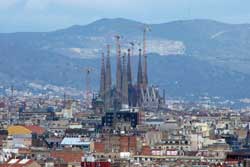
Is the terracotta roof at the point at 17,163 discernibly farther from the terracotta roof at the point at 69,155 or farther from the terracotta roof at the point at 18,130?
the terracotta roof at the point at 18,130

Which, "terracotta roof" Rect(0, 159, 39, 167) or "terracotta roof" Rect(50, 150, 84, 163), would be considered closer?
"terracotta roof" Rect(0, 159, 39, 167)

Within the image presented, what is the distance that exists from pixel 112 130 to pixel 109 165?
55438 mm

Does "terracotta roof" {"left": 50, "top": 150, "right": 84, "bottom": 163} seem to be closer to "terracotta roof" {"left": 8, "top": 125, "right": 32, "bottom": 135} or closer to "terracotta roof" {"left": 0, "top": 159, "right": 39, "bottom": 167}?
"terracotta roof" {"left": 0, "top": 159, "right": 39, "bottom": 167}

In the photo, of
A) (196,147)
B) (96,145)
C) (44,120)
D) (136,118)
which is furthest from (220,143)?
(44,120)

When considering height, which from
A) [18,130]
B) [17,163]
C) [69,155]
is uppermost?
[17,163]

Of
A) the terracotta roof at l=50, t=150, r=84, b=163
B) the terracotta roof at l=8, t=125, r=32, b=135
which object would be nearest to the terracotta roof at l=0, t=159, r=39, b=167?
the terracotta roof at l=50, t=150, r=84, b=163

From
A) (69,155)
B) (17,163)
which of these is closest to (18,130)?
(69,155)

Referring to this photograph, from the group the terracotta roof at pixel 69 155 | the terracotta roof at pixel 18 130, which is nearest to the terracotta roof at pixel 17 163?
the terracotta roof at pixel 69 155

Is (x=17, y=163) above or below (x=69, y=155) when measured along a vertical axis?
above

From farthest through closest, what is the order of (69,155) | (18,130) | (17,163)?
(18,130)
(69,155)
(17,163)

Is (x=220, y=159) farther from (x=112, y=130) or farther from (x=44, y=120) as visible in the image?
(x=44, y=120)

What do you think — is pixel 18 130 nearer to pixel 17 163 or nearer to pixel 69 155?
pixel 69 155

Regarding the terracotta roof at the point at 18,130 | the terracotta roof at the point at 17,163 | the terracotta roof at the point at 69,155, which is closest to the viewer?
the terracotta roof at the point at 17,163

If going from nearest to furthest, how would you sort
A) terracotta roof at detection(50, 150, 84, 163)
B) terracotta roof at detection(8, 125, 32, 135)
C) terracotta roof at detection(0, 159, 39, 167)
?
1. terracotta roof at detection(0, 159, 39, 167)
2. terracotta roof at detection(50, 150, 84, 163)
3. terracotta roof at detection(8, 125, 32, 135)
